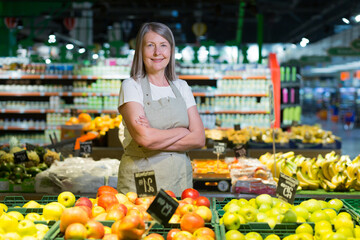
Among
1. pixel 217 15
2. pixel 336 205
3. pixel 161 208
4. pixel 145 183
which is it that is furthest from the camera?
pixel 217 15

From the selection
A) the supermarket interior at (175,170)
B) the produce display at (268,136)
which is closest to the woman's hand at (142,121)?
the supermarket interior at (175,170)

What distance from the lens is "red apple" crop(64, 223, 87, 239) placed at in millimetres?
1744

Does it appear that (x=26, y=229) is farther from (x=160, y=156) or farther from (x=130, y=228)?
(x=160, y=156)

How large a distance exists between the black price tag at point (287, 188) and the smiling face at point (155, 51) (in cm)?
98

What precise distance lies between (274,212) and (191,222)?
A: 1.60 feet

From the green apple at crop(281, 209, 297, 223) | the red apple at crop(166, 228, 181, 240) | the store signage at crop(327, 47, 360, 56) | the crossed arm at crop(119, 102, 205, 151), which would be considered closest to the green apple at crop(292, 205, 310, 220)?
the green apple at crop(281, 209, 297, 223)

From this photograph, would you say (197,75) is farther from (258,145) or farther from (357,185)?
(357,185)

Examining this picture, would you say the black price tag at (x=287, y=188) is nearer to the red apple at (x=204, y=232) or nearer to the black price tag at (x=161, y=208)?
the red apple at (x=204, y=232)

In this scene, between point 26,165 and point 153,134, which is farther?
point 26,165

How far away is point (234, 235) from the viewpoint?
1.92 metres

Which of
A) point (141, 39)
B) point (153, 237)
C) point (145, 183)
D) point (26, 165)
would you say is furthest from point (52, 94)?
point (153, 237)

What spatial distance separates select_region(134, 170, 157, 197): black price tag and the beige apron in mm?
407

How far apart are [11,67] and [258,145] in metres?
6.77

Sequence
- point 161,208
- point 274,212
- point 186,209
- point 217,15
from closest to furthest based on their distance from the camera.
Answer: point 161,208 → point 186,209 → point 274,212 → point 217,15
